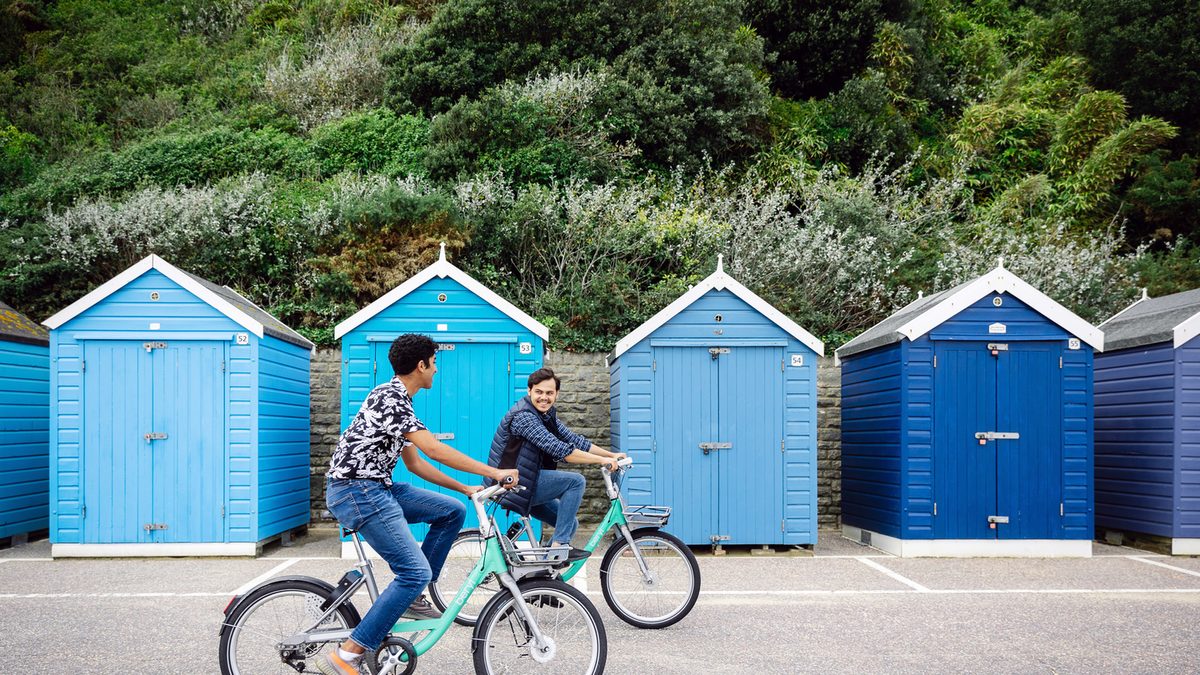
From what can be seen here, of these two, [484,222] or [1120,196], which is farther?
[1120,196]

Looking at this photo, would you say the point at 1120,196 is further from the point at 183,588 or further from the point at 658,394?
the point at 183,588

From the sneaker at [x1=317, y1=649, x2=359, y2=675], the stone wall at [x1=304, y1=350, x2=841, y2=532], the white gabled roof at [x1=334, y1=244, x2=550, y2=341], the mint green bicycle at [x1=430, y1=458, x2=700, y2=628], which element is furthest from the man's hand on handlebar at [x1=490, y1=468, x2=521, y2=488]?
the stone wall at [x1=304, y1=350, x2=841, y2=532]

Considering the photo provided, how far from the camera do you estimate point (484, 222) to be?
14898mm

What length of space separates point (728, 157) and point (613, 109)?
2.77 meters

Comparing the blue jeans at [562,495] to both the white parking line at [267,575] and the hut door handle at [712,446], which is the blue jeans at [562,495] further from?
the hut door handle at [712,446]

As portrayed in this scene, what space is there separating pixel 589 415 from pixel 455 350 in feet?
9.50

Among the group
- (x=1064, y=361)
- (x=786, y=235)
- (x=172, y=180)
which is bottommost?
(x=1064, y=361)

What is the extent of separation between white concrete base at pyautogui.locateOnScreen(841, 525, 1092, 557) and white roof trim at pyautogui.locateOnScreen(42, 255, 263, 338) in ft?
21.6

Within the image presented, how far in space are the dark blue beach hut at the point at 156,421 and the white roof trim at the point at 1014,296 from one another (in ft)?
21.0

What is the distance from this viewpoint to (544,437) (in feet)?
20.0

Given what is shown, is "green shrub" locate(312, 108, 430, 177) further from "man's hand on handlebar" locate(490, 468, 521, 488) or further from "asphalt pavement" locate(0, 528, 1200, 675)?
"man's hand on handlebar" locate(490, 468, 521, 488)

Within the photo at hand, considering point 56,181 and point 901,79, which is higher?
point 901,79

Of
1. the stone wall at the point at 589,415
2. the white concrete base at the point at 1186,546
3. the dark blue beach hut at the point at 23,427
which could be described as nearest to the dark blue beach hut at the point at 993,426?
the white concrete base at the point at 1186,546

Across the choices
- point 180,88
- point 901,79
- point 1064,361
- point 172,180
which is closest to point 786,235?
point 1064,361
